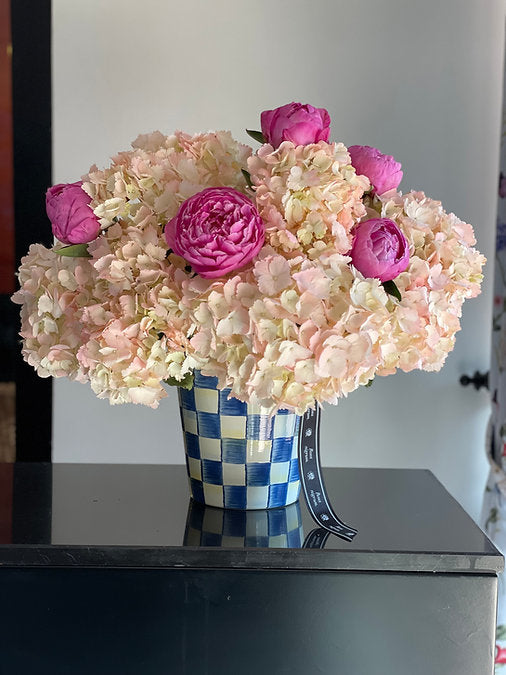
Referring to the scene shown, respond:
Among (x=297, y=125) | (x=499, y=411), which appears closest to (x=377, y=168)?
(x=297, y=125)

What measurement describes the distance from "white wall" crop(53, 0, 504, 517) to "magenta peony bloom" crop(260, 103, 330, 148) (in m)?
0.88

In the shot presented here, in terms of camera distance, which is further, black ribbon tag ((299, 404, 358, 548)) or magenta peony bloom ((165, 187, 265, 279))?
black ribbon tag ((299, 404, 358, 548))

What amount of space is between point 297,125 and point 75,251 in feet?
0.93

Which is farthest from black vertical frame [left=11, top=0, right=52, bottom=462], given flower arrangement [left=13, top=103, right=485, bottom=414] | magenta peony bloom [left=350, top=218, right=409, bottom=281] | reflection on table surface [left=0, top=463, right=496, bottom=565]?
magenta peony bloom [left=350, top=218, right=409, bottom=281]

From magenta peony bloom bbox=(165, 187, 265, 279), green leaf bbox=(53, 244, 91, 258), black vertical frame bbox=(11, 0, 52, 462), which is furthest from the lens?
black vertical frame bbox=(11, 0, 52, 462)

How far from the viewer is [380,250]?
→ 78 cm

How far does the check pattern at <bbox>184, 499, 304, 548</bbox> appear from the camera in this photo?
86 cm

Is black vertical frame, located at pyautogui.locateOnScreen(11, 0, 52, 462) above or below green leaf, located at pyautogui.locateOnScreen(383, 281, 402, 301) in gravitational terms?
above

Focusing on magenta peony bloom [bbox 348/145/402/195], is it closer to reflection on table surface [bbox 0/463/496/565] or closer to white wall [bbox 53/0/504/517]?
reflection on table surface [bbox 0/463/496/565]

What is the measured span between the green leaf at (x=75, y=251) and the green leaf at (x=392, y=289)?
13.2 inches

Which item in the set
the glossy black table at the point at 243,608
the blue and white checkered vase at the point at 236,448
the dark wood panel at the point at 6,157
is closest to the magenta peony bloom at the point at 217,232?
the blue and white checkered vase at the point at 236,448

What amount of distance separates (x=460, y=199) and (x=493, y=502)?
2.21 feet

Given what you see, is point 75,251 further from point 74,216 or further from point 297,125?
point 297,125

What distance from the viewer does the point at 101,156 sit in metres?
1.69
